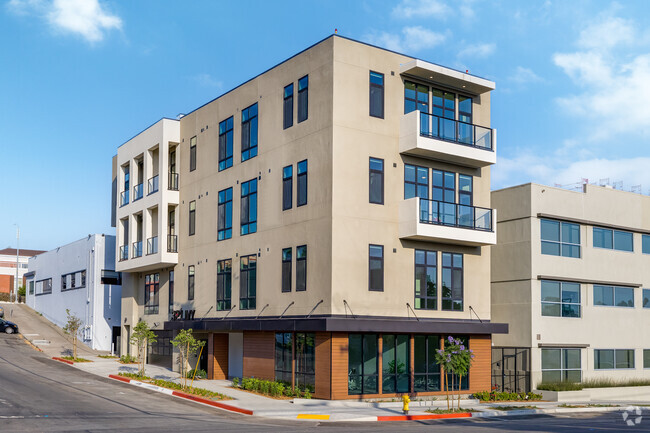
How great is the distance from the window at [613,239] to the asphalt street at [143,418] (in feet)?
31.3

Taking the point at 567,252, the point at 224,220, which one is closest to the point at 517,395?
the point at 567,252

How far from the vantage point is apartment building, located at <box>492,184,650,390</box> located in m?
35.4

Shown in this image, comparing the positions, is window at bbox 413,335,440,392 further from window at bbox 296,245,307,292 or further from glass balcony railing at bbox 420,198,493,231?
window at bbox 296,245,307,292

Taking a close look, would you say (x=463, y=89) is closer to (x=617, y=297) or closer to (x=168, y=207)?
(x=617, y=297)

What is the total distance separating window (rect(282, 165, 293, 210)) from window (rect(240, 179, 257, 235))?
2460 millimetres

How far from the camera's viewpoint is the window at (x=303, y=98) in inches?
1236

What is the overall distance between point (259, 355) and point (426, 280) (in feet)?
27.0

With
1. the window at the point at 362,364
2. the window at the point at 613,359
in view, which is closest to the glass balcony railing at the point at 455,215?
the window at the point at 362,364

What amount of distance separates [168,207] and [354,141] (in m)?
15.6

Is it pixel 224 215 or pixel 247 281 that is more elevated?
pixel 224 215

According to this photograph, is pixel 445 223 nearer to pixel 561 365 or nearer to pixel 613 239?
pixel 561 365

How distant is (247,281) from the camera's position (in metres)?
34.6

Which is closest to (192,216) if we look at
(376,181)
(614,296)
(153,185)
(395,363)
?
(153,185)

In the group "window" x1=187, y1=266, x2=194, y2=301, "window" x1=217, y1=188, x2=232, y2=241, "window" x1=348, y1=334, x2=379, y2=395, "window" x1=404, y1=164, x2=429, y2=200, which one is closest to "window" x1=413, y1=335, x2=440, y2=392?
"window" x1=348, y1=334, x2=379, y2=395
